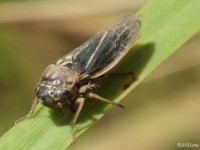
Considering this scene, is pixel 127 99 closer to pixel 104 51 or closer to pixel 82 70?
pixel 104 51

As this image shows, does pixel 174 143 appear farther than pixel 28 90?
No

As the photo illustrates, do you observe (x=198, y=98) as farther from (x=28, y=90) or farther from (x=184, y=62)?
(x=28, y=90)

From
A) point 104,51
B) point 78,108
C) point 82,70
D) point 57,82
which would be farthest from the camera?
point 104,51

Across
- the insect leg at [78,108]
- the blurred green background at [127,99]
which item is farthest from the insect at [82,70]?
the blurred green background at [127,99]

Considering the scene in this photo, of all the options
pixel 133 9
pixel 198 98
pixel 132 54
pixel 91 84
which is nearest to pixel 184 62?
pixel 198 98

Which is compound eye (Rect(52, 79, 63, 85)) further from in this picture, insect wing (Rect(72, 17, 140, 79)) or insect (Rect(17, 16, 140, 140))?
insect wing (Rect(72, 17, 140, 79))

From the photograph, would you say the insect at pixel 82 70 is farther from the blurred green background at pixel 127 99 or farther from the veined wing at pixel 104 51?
the blurred green background at pixel 127 99

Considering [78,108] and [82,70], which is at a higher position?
[82,70]

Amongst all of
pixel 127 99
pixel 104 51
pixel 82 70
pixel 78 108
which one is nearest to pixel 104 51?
pixel 104 51

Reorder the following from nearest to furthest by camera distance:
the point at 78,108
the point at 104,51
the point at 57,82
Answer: the point at 78,108 → the point at 57,82 → the point at 104,51
